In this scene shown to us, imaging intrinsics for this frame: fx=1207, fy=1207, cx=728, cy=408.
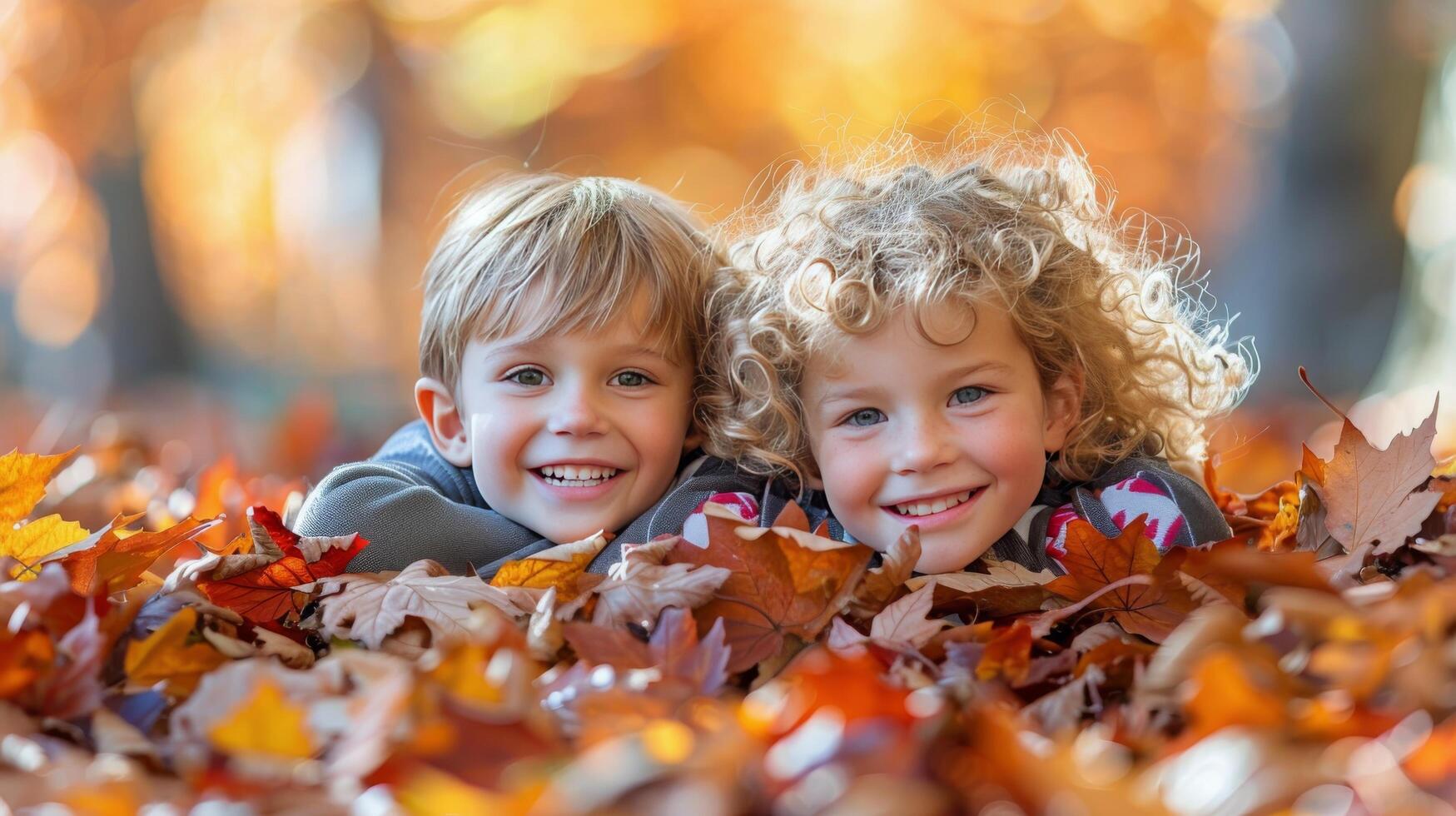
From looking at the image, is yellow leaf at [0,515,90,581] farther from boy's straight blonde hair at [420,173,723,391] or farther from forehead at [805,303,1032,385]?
forehead at [805,303,1032,385]

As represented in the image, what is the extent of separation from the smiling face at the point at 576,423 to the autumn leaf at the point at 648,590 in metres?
0.63

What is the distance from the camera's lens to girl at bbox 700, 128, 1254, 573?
75.9 inches

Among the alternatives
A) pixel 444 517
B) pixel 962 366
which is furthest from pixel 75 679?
pixel 962 366

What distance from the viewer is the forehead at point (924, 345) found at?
1.91 meters

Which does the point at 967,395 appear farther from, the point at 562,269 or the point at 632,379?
the point at 562,269

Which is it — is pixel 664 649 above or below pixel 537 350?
below

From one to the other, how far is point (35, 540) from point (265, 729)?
2.83 feet

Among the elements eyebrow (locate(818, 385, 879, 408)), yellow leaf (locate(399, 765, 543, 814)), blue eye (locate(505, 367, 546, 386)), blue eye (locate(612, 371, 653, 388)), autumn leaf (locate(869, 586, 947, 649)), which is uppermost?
eyebrow (locate(818, 385, 879, 408))

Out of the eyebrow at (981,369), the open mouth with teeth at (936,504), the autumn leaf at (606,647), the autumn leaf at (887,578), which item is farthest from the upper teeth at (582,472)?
Result: the autumn leaf at (606,647)

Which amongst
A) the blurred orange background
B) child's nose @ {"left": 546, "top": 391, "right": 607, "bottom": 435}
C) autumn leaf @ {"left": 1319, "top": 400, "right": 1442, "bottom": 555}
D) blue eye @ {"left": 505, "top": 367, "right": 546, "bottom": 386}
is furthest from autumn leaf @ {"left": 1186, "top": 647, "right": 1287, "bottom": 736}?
the blurred orange background

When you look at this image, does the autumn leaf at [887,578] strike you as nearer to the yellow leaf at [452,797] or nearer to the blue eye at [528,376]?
the yellow leaf at [452,797]

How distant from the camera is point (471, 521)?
214 centimetres

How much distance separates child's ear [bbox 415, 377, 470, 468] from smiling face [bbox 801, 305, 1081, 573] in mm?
747

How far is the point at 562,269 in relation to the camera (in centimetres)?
212
